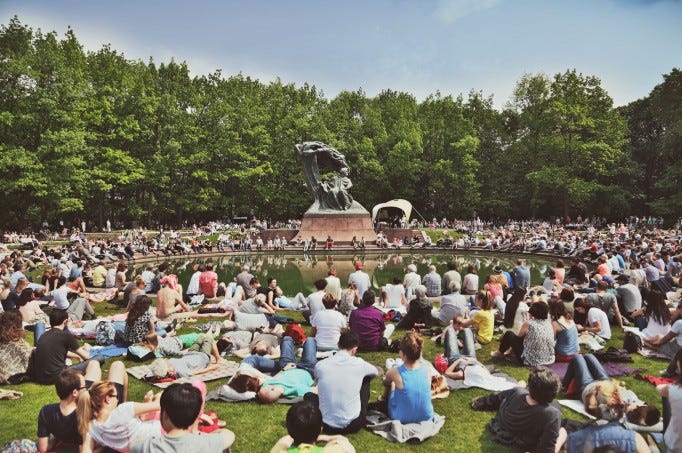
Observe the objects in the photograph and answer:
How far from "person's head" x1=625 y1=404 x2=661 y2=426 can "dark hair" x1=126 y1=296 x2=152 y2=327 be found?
716cm

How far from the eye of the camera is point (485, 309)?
9039mm

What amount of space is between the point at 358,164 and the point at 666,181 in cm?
2842

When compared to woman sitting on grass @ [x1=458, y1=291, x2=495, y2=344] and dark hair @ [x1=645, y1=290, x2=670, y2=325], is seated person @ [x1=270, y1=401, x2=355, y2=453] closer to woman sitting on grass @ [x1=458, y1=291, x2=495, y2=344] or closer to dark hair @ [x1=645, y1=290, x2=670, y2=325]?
woman sitting on grass @ [x1=458, y1=291, x2=495, y2=344]

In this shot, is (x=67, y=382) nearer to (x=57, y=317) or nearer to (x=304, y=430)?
(x=304, y=430)

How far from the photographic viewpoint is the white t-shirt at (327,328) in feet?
26.1

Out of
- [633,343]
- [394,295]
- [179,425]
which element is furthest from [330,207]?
[179,425]

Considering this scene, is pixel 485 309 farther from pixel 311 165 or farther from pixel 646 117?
pixel 646 117

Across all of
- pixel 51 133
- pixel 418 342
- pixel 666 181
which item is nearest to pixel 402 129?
pixel 666 181

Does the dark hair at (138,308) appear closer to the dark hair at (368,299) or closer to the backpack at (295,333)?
the backpack at (295,333)

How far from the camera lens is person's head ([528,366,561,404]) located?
455 centimetres

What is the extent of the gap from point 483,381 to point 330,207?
3105 cm

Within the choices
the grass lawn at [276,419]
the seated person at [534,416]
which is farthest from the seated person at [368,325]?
the seated person at [534,416]

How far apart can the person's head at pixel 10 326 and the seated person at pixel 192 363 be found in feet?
6.20

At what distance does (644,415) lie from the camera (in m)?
5.17
